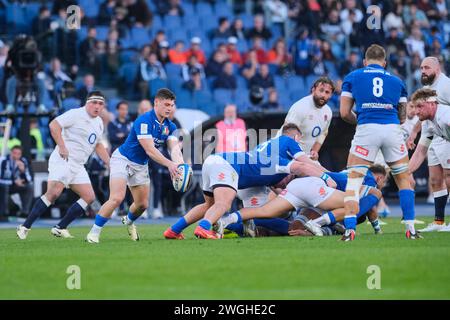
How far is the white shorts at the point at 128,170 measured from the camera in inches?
548

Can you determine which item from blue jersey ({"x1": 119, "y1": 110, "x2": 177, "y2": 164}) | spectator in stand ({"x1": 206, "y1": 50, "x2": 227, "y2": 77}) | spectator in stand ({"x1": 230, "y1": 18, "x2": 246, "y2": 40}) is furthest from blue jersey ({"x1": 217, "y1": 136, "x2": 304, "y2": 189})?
spectator in stand ({"x1": 230, "y1": 18, "x2": 246, "y2": 40})

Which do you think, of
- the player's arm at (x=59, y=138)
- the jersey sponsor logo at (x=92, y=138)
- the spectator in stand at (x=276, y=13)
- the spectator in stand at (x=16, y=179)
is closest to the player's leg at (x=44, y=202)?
the player's arm at (x=59, y=138)

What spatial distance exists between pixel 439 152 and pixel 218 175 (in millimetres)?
3336

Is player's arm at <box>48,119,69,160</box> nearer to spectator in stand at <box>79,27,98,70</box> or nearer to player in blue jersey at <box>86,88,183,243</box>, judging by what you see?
player in blue jersey at <box>86,88,183,243</box>

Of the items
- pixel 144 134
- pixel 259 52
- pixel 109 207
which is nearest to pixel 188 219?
pixel 109 207

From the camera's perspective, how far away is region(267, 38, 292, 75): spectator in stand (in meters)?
27.6

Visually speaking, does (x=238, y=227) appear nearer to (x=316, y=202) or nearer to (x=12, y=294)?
(x=316, y=202)

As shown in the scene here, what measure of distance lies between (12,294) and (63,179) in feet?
23.4

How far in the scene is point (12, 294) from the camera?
8477mm

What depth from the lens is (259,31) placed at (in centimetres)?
2850

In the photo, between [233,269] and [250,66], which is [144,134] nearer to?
[233,269]

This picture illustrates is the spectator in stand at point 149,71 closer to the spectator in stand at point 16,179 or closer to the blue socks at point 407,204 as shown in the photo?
the spectator in stand at point 16,179

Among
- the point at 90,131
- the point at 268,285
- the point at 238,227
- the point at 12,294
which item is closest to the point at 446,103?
the point at 238,227

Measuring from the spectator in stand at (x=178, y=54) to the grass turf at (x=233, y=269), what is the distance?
13.1 m
